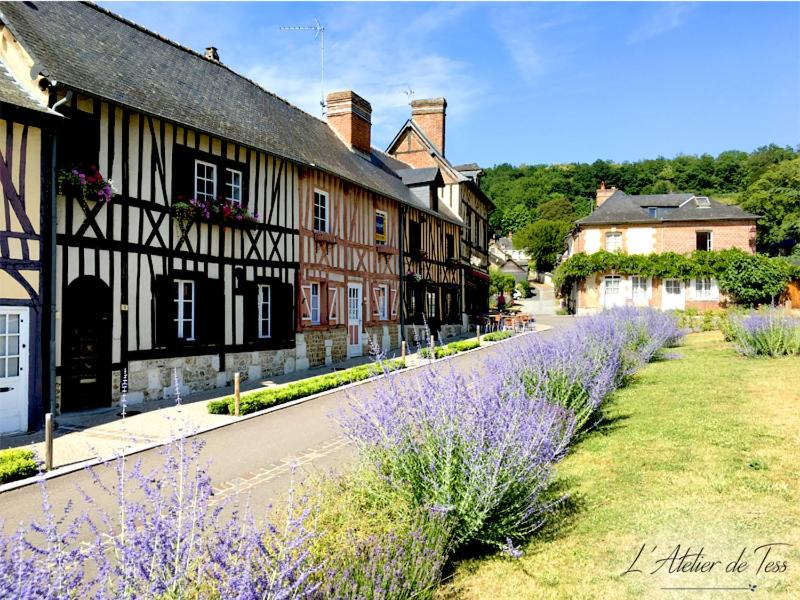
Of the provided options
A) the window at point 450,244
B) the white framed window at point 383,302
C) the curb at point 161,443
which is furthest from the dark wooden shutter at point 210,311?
the window at point 450,244

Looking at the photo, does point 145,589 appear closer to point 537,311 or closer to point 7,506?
point 7,506

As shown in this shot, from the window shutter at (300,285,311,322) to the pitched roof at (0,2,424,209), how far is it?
3075mm

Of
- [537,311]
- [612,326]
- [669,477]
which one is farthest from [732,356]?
[537,311]

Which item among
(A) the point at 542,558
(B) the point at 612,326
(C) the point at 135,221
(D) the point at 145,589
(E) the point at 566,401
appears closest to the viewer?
(D) the point at 145,589

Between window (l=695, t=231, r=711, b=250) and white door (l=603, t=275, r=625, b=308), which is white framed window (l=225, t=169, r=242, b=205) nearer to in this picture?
white door (l=603, t=275, r=625, b=308)

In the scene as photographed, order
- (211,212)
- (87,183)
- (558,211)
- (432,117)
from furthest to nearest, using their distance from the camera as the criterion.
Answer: (558,211) → (432,117) → (211,212) → (87,183)

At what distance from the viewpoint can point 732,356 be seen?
454 inches

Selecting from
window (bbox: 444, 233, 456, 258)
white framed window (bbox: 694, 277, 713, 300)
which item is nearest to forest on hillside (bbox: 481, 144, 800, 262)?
white framed window (bbox: 694, 277, 713, 300)

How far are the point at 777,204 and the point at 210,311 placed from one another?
45.0 m

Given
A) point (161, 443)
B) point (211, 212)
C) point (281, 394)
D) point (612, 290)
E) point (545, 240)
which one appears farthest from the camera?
point (545, 240)

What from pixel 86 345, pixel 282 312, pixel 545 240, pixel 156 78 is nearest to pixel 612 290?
pixel 282 312

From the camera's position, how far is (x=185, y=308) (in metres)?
10.6

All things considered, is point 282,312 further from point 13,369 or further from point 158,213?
point 13,369

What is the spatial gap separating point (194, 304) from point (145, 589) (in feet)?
30.1
